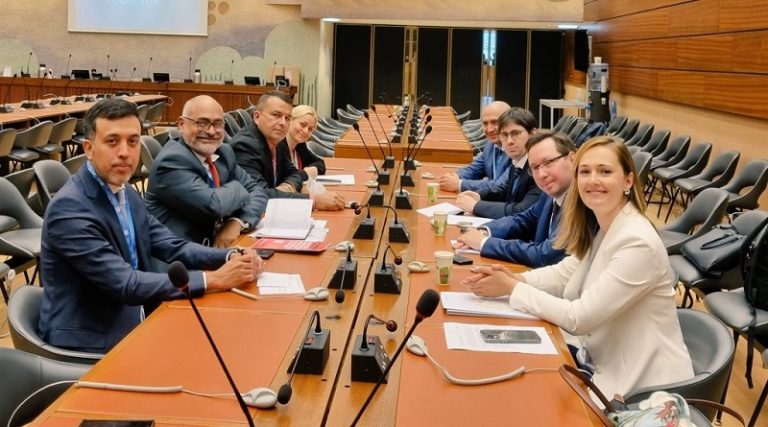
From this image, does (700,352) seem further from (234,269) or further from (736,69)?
(736,69)

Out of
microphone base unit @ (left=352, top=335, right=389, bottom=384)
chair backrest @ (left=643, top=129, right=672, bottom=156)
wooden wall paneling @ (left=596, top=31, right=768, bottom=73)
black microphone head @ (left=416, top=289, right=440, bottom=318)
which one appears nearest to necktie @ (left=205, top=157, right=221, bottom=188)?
microphone base unit @ (left=352, top=335, right=389, bottom=384)

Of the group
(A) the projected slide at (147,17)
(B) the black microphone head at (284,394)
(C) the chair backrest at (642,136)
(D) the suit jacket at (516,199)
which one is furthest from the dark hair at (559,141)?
(A) the projected slide at (147,17)

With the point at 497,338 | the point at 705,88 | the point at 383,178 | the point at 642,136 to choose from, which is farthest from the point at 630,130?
the point at 497,338

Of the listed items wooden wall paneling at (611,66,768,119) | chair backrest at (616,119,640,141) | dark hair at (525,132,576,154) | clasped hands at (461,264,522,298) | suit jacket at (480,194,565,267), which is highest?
wooden wall paneling at (611,66,768,119)

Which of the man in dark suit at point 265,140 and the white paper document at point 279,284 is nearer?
the white paper document at point 279,284

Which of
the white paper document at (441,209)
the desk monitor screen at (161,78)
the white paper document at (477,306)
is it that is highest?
the desk monitor screen at (161,78)

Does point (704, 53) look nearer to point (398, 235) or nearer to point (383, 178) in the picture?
point (383, 178)

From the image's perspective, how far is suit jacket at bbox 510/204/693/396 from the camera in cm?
232

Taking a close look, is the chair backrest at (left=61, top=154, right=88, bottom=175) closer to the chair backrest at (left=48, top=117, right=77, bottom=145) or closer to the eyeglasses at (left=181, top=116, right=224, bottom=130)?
the eyeglasses at (left=181, top=116, right=224, bottom=130)

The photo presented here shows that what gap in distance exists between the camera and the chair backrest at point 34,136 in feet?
25.6

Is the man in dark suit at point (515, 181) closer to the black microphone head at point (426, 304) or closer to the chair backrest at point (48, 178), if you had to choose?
the chair backrest at point (48, 178)

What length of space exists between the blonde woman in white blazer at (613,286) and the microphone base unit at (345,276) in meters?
0.44

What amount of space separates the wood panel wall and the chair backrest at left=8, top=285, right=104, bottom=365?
6206mm

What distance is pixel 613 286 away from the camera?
2.35 metres
